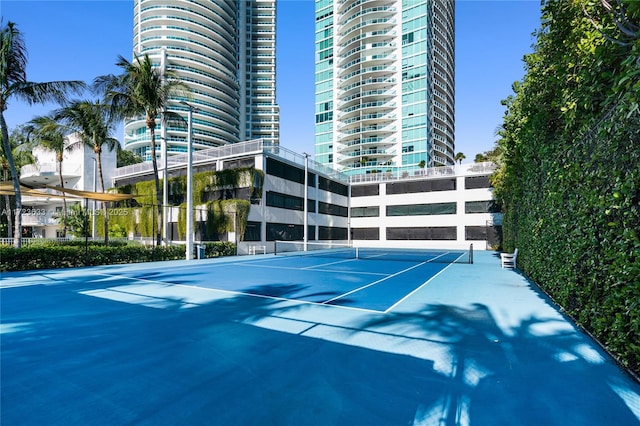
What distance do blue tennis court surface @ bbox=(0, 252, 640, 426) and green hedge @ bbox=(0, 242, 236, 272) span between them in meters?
8.85

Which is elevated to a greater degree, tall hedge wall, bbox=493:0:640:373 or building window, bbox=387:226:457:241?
tall hedge wall, bbox=493:0:640:373

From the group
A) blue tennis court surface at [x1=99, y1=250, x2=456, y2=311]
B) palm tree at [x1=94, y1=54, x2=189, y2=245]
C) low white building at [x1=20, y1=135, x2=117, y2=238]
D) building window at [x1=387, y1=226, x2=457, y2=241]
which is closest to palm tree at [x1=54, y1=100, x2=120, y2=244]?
palm tree at [x1=94, y1=54, x2=189, y2=245]

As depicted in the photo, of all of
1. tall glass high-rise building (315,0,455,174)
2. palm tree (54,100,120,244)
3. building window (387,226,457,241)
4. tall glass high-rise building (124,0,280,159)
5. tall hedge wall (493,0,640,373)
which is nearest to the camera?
tall hedge wall (493,0,640,373)

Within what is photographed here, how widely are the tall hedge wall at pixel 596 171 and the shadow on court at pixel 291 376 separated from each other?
928mm

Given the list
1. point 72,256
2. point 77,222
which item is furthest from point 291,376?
point 77,222

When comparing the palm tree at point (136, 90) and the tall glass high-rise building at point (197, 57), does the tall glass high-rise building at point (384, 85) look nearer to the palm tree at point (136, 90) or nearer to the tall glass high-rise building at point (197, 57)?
the tall glass high-rise building at point (197, 57)

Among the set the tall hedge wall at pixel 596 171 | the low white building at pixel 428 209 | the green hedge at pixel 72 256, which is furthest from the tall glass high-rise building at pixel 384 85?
the tall hedge wall at pixel 596 171

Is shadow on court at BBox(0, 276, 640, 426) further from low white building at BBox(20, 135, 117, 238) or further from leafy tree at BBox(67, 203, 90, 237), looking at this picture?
low white building at BBox(20, 135, 117, 238)

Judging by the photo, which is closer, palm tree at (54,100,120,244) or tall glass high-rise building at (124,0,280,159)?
palm tree at (54,100,120,244)

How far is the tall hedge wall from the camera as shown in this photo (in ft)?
12.0

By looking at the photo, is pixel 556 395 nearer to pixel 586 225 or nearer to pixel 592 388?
pixel 592 388

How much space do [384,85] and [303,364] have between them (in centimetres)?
7067

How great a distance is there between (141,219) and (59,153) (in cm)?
1069

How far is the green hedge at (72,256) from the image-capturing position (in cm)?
1516
